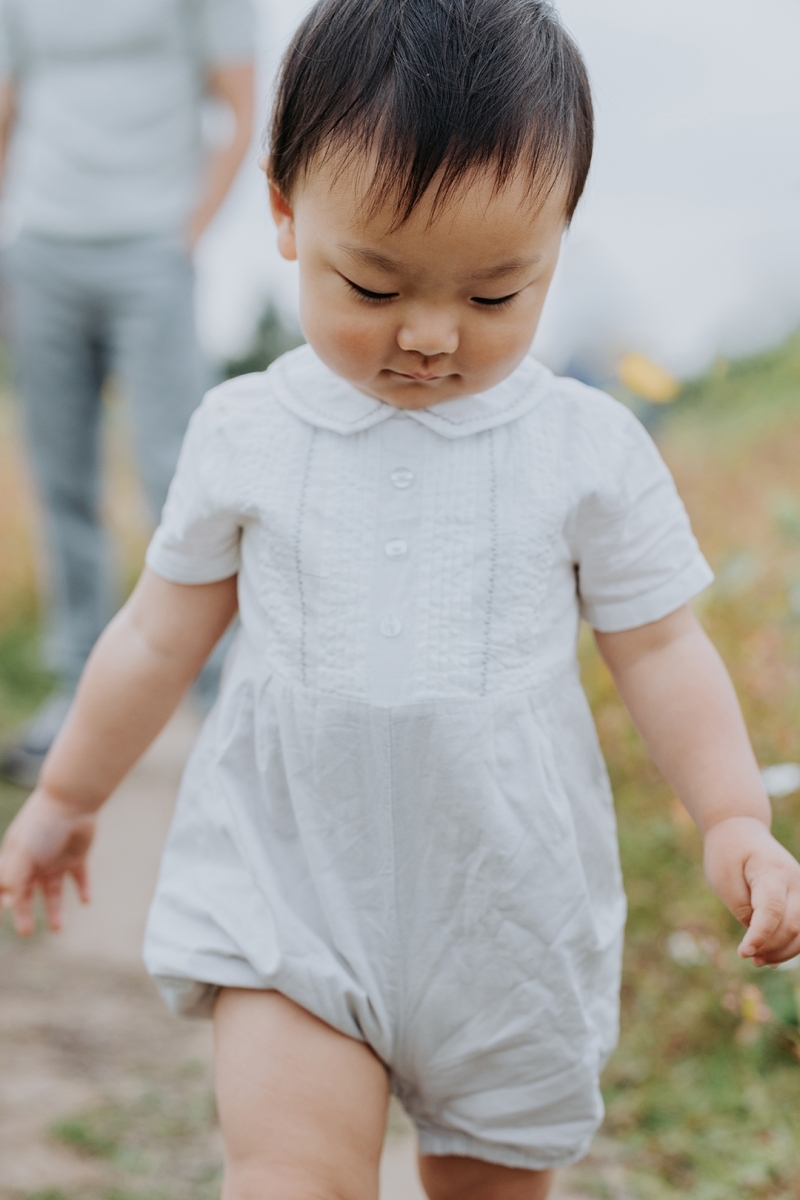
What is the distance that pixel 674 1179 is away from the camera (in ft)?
6.12

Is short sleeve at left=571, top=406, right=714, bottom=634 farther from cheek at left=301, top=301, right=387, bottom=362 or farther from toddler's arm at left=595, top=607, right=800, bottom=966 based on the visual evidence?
cheek at left=301, top=301, right=387, bottom=362

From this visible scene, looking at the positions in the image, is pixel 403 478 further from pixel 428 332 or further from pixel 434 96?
pixel 434 96

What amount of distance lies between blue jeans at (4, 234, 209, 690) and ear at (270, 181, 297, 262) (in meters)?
1.64

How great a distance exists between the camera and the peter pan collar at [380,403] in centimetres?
139

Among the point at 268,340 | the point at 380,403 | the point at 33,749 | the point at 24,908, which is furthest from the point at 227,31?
the point at 268,340

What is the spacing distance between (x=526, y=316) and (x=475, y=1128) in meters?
0.84

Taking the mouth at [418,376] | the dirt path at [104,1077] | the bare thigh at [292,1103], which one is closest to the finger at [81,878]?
the bare thigh at [292,1103]

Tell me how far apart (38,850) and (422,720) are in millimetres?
514

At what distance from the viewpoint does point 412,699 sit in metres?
1.33

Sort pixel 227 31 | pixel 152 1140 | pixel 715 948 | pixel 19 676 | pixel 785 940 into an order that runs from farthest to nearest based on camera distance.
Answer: pixel 19 676 < pixel 227 31 < pixel 152 1140 < pixel 715 948 < pixel 785 940

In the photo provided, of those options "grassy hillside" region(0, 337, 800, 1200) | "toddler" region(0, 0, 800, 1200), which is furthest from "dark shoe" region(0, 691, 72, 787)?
"toddler" region(0, 0, 800, 1200)

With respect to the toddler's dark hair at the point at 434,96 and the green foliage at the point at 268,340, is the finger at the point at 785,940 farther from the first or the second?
the green foliage at the point at 268,340

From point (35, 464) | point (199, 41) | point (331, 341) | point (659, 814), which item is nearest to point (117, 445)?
point (35, 464)

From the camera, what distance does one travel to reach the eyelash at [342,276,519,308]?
124 cm
